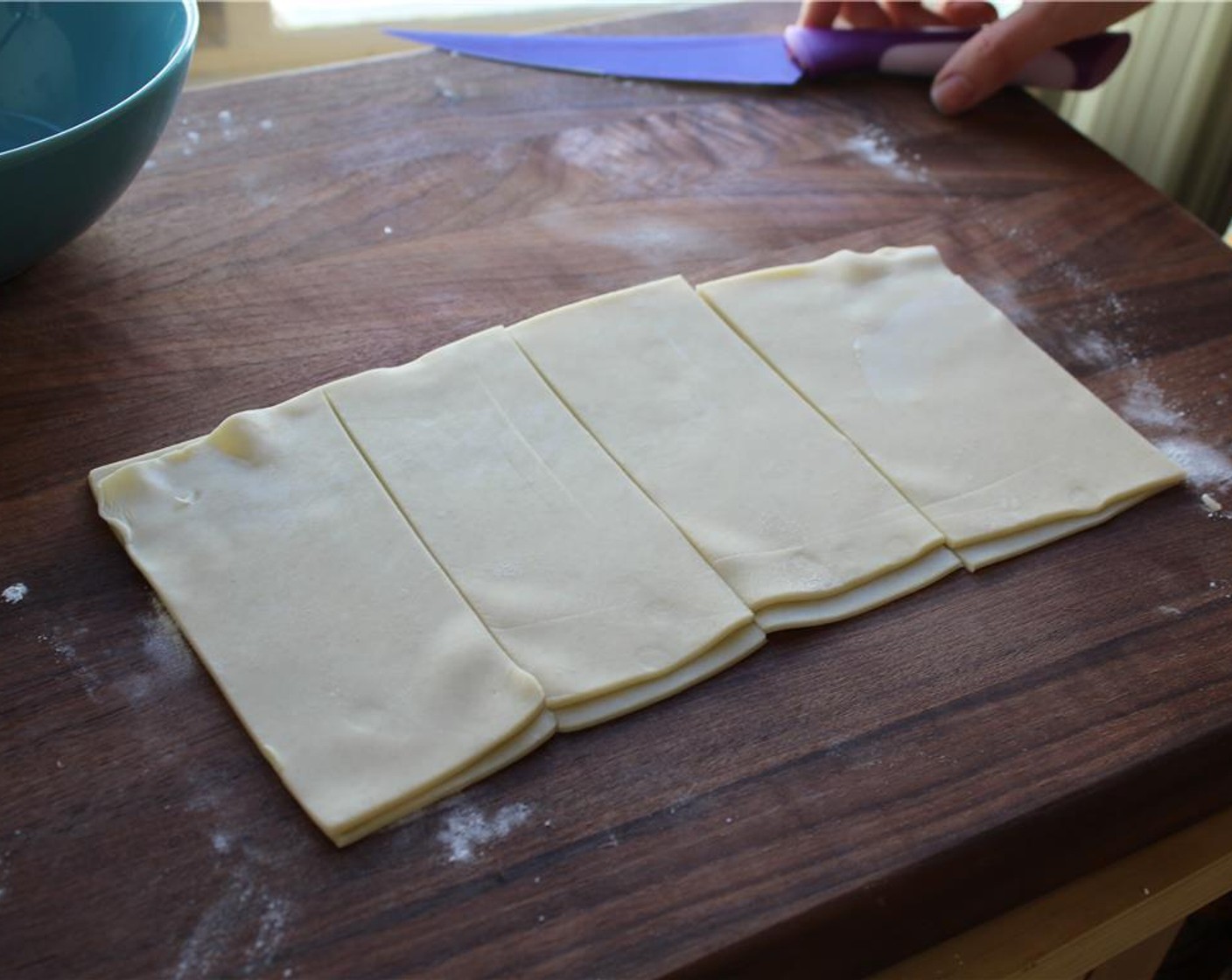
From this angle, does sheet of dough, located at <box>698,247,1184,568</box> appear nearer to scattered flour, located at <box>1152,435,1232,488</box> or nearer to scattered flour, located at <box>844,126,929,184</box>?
scattered flour, located at <box>1152,435,1232,488</box>

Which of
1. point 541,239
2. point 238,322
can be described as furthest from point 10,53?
point 541,239

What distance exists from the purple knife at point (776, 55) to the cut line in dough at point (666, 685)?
78 centimetres

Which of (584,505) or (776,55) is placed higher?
(776,55)

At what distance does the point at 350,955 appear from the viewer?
28.2 inches

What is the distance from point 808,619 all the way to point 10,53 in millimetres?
848

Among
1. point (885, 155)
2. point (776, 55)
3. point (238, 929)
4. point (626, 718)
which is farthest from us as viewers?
point (776, 55)

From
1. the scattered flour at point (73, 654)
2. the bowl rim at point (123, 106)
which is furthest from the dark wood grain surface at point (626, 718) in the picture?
the bowl rim at point (123, 106)

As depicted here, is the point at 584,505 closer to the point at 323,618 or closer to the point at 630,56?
the point at 323,618

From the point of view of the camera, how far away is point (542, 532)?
36.4 inches

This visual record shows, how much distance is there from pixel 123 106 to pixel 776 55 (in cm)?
76

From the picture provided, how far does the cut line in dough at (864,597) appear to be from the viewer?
2.97 ft

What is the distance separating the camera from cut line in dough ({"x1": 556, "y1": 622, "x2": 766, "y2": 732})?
2.75 feet

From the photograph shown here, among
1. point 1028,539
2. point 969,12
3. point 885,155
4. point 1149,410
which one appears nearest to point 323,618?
point 1028,539

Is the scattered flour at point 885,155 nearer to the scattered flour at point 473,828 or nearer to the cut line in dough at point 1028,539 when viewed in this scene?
the cut line in dough at point 1028,539
